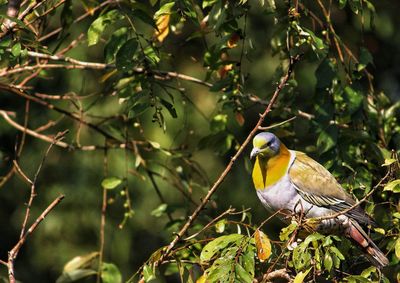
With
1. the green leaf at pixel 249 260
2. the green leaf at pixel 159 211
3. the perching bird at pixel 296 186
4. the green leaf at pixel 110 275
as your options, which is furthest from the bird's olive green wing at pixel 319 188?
the green leaf at pixel 249 260

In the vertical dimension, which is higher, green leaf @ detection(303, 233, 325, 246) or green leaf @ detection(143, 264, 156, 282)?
green leaf @ detection(303, 233, 325, 246)

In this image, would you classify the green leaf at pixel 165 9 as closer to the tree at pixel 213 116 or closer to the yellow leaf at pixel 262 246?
the tree at pixel 213 116

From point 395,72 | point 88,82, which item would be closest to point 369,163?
point 88,82

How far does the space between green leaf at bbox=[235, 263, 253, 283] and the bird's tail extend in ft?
2.73

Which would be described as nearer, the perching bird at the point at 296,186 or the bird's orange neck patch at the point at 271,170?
the perching bird at the point at 296,186

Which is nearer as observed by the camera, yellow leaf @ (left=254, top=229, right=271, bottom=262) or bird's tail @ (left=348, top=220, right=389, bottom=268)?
yellow leaf @ (left=254, top=229, right=271, bottom=262)

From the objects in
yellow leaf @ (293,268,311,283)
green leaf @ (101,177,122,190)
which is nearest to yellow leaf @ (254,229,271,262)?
yellow leaf @ (293,268,311,283)

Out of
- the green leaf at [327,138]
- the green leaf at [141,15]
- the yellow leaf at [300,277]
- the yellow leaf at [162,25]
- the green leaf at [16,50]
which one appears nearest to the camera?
the yellow leaf at [300,277]

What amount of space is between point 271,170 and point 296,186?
0.42ft

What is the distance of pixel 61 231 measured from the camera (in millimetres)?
6805

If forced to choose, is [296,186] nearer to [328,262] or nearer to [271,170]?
[271,170]

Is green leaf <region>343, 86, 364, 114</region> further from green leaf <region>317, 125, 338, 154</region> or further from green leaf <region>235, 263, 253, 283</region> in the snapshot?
green leaf <region>235, 263, 253, 283</region>

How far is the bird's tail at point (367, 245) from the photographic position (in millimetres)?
3193

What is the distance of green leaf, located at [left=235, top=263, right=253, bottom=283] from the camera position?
8.12 ft
